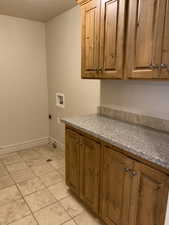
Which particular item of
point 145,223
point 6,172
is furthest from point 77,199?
point 6,172

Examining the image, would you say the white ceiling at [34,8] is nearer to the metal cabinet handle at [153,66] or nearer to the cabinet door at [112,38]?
the cabinet door at [112,38]

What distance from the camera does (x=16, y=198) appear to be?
2107 millimetres

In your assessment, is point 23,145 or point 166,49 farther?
point 23,145

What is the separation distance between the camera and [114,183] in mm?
1466

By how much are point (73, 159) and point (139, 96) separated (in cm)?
103

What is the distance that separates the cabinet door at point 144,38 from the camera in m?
Answer: 1.26

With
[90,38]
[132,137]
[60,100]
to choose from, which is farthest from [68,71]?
[132,137]

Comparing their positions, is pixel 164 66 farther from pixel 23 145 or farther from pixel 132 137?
pixel 23 145

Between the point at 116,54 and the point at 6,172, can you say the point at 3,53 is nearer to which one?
the point at 6,172

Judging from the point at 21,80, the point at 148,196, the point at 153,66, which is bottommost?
the point at 148,196

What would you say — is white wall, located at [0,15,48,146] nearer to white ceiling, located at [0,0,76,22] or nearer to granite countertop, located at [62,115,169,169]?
white ceiling, located at [0,0,76,22]

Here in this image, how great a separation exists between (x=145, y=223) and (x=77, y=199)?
1055 millimetres

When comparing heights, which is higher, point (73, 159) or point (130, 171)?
point (130, 171)

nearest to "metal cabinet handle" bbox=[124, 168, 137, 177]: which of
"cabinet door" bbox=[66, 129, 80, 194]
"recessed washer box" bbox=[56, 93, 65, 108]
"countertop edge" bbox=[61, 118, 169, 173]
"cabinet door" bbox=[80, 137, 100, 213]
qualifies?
"countertop edge" bbox=[61, 118, 169, 173]
